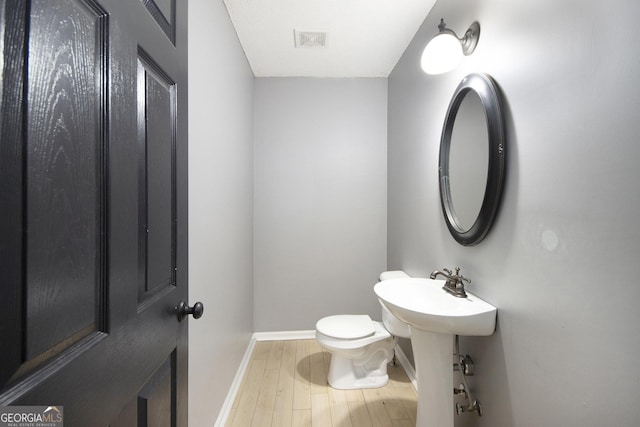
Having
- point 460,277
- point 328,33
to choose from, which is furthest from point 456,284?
point 328,33

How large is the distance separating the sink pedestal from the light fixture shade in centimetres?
130

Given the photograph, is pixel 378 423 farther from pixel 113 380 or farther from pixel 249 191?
pixel 249 191

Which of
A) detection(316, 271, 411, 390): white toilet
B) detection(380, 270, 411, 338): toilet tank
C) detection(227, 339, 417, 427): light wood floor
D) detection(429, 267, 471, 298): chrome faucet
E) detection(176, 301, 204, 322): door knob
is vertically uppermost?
detection(176, 301, 204, 322): door knob

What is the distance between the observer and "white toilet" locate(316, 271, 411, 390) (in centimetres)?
189

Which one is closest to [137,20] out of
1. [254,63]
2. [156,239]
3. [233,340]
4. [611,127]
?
[156,239]

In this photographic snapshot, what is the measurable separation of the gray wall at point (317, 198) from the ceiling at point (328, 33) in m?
0.19

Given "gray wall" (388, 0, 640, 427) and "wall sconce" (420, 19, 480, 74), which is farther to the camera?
"wall sconce" (420, 19, 480, 74)

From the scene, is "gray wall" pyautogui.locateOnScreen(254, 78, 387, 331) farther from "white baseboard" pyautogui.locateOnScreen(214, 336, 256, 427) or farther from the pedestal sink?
the pedestal sink

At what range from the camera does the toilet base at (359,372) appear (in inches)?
77.1

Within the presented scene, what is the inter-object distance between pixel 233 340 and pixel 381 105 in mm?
2336

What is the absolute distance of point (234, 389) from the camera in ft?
6.14

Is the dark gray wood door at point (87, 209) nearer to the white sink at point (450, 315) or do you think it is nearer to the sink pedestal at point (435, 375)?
the white sink at point (450, 315)

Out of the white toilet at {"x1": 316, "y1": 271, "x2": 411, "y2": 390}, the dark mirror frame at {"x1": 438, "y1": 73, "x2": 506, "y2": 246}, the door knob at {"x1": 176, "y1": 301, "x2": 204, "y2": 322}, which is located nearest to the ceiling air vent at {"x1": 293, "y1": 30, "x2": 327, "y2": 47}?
the dark mirror frame at {"x1": 438, "y1": 73, "x2": 506, "y2": 246}

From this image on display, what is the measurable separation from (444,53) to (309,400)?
2157 mm
